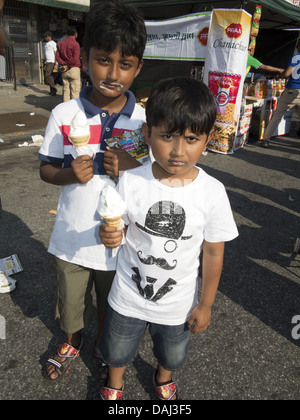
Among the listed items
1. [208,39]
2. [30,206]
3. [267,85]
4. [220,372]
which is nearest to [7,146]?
[30,206]

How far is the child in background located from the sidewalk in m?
5.59

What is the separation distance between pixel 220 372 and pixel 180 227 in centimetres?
130

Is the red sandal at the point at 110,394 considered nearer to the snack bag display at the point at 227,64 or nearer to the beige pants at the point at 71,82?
the snack bag display at the point at 227,64

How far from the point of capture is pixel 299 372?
221cm

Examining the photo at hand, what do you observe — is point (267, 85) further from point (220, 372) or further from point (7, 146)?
point (220, 372)

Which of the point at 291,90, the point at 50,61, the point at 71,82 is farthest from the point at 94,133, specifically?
the point at 50,61

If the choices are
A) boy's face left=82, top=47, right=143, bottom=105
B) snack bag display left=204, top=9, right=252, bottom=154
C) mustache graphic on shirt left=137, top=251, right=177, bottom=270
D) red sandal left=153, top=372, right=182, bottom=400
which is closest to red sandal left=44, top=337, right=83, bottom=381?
red sandal left=153, top=372, right=182, bottom=400

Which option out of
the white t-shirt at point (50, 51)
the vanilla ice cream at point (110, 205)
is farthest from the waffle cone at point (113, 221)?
the white t-shirt at point (50, 51)

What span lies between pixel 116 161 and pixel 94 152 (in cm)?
23

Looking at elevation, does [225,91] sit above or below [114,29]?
below

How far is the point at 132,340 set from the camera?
167 cm

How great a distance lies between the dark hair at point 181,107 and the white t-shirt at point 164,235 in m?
0.26

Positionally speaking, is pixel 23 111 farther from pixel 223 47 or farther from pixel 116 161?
pixel 116 161
